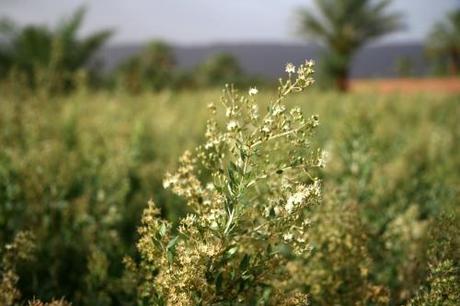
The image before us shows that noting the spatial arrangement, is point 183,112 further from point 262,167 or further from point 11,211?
point 262,167

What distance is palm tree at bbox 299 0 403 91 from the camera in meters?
21.6

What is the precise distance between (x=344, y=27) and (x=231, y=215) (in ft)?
71.9

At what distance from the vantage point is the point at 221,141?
167cm

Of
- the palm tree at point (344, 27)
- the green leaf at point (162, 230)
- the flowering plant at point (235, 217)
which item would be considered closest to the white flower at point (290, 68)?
the flowering plant at point (235, 217)

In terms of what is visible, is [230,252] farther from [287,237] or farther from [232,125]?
[232,125]

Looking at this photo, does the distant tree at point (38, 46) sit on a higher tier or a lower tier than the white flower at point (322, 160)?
higher

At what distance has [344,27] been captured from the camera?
22.0 m

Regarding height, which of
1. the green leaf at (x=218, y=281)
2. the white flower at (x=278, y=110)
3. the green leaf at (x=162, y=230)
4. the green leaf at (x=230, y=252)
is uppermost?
the white flower at (x=278, y=110)

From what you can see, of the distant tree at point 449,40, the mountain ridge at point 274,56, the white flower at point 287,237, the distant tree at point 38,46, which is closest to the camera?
the white flower at point 287,237

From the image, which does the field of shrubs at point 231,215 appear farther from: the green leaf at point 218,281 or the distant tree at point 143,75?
the distant tree at point 143,75

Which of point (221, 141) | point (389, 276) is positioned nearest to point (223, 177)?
point (221, 141)

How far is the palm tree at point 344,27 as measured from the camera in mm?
21641

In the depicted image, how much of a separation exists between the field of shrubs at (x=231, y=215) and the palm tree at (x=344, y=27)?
15.8 meters

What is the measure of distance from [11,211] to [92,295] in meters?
1.13
